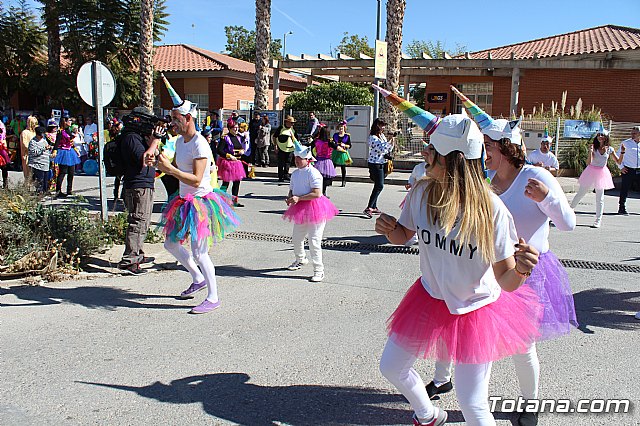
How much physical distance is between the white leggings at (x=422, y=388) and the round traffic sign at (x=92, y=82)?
7048 mm

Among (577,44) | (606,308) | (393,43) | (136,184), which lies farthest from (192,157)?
(577,44)

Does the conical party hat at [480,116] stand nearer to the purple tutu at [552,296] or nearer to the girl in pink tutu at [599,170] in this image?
the purple tutu at [552,296]

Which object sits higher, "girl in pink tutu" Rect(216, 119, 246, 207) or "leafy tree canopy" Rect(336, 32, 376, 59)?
"leafy tree canopy" Rect(336, 32, 376, 59)

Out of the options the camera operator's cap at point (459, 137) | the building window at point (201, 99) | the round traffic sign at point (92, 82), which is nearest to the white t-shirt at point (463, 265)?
the camera operator's cap at point (459, 137)

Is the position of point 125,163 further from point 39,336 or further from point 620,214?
point 620,214

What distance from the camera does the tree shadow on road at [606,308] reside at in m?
5.50

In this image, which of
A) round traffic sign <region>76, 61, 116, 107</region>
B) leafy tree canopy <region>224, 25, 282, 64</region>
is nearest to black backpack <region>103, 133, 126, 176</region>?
round traffic sign <region>76, 61, 116, 107</region>

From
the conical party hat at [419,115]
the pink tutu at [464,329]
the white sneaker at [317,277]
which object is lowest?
the white sneaker at [317,277]

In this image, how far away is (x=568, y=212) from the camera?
3578mm

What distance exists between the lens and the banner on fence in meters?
18.6

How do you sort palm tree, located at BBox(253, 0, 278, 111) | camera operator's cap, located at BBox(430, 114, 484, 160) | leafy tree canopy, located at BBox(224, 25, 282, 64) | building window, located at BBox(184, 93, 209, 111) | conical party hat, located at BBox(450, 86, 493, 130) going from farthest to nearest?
leafy tree canopy, located at BBox(224, 25, 282, 64) → building window, located at BBox(184, 93, 209, 111) → palm tree, located at BBox(253, 0, 278, 111) → conical party hat, located at BBox(450, 86, 493, 130) → camera operator's cap, located at BBox(430, 114, 484, 160)

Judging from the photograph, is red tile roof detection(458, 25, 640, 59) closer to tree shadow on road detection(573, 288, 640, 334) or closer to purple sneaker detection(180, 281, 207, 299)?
tree shadow on road detection(573, 288, 640, 334)

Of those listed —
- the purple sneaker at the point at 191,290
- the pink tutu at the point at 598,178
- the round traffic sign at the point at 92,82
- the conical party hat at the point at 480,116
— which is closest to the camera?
the conical party hat at the point at 480,116

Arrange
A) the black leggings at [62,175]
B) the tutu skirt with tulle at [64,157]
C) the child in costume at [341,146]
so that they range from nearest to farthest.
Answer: the tutu skirt with tulle at [64,157], the black leggings at [62,175], the child in costume at [341,146]
